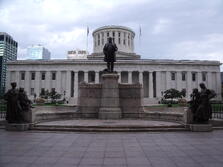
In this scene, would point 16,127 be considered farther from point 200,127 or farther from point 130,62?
point 130,62

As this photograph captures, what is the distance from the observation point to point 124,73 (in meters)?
86.6

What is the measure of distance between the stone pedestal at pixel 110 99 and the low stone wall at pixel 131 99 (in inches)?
33.5

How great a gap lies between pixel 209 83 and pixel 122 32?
40.0 metres

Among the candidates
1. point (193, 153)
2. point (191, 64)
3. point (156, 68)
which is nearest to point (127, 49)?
point (156, 68)

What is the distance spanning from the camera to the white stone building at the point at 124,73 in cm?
8356

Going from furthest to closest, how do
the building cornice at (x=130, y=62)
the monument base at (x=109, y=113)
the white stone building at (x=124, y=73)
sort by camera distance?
the white stone building at (x=124, y=73), the building cornice at (x=130, y=62), the monument base at (x=109, y=113)

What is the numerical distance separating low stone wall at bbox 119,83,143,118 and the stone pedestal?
2.79 ft

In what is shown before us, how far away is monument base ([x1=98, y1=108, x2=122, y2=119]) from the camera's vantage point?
17.4m

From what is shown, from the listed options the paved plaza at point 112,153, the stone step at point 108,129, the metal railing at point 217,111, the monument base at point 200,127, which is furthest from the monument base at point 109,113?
the paved plaza at point 112,153

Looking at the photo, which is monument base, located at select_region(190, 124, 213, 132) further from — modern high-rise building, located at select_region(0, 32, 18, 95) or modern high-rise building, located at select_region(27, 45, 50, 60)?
modern high-rise building, located at select_region(27, 45, 50, 60)

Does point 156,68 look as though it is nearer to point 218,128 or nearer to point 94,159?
point 218,128

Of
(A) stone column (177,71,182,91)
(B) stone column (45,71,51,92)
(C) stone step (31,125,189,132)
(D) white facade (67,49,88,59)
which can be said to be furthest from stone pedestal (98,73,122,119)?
(D) white facade (67,49,88,59)

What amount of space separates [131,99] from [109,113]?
7.69 feet

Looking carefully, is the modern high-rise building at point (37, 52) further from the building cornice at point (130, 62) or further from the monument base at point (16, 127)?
the monument base at point (16, 127)
